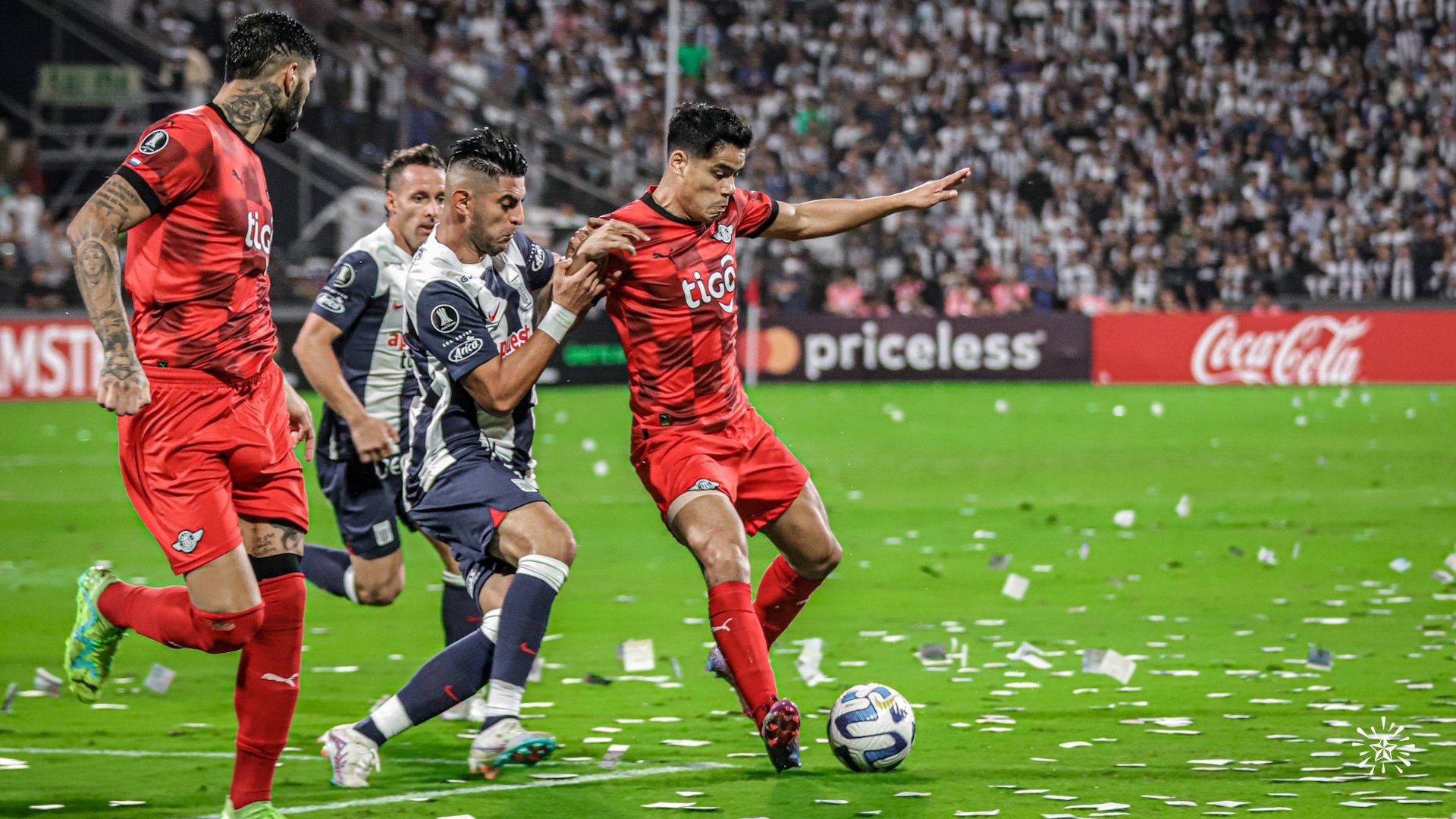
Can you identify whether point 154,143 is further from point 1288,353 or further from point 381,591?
point 1288,353

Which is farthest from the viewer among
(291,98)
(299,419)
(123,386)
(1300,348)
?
(1300,348)

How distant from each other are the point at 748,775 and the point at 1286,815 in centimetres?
165

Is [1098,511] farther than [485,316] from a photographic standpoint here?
Yes

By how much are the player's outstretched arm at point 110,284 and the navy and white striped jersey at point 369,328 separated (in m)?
2.40

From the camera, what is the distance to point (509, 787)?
5504 millimetres

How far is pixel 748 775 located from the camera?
559 cm

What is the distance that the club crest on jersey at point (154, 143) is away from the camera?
4.84 m

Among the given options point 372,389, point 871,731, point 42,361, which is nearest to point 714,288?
point 871,731

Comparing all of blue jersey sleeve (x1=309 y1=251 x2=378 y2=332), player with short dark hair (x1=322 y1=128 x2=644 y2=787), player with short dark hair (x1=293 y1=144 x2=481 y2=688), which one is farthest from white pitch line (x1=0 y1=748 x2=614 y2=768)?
blue jersey sleeve (x1=309 y1=251 x2=378 y2=332)

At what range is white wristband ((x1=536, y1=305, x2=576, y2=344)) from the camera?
18.3 ft

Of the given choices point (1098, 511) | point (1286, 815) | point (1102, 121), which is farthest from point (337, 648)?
point (1102, 121)

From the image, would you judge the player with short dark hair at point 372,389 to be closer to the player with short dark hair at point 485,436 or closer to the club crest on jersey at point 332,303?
the club crest on jersey at point 332,303

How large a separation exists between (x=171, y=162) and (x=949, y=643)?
4.35 metres

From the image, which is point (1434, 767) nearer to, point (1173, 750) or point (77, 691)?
point (1173, 750)
